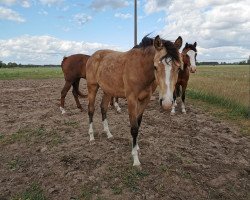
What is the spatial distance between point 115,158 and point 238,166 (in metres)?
2.41

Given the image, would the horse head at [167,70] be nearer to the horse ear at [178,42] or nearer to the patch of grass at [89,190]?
the horse ear at [178,42]

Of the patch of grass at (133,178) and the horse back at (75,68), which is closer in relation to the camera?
the patch of grass at (133,178)

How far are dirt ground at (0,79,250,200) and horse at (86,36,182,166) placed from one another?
531mm

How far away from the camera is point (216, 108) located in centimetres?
1202

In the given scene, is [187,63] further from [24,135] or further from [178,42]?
[24,135]

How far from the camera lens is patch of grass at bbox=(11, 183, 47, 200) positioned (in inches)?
187

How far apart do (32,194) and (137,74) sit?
2669 mm

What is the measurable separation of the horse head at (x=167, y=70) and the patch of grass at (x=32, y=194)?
2367mm

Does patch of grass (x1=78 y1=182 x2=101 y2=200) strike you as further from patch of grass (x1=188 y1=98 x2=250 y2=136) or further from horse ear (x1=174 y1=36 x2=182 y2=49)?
patch of grass (x1=188 y1=98 x2=250 y2=136)

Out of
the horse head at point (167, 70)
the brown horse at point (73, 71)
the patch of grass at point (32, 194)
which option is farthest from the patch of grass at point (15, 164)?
the brown horse at point (73, 71)

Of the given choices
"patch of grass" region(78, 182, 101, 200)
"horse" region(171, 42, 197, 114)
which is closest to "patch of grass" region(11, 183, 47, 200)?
"patch of grass" region(78, 182, 101, 200)

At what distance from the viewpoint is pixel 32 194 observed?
4852 millimetres

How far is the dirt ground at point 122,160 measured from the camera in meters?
4.99

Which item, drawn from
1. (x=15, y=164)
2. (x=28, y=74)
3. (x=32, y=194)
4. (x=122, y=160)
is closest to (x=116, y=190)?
(x=122, y=160)
